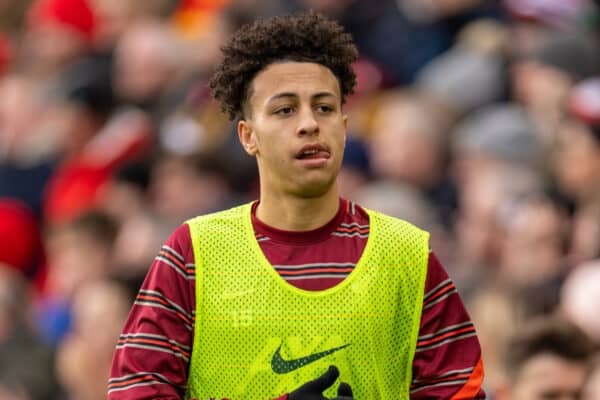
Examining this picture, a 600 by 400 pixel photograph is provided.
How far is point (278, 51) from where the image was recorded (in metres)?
3.99

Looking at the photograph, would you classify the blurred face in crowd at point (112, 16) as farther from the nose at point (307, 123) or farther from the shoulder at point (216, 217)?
the nose at point (307, 123)

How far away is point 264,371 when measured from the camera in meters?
3.86

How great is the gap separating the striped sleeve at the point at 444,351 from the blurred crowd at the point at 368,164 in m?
1.36

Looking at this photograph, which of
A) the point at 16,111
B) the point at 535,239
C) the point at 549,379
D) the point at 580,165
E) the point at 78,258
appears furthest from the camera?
the point at 16,111

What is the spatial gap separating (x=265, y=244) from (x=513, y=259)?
3.16 metres

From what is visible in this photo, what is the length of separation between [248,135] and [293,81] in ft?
0.72

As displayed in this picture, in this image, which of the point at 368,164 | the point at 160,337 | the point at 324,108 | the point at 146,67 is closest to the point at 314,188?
the point at 324,108

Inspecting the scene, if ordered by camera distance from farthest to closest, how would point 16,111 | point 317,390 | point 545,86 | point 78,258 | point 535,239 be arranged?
point 16,111 < point 78,258 < point 545,86 < point 535,239 < point 317,390

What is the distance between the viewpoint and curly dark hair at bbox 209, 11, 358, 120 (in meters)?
3.99

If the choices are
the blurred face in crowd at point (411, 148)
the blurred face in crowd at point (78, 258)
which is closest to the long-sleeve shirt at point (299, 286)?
the blurred face in crowd at point (411, 148)

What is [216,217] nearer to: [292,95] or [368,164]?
[292,95]

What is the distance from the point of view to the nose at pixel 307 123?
3877 mm

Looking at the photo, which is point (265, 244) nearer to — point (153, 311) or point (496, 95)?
point (153, 311)

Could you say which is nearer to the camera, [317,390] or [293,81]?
[317,390]
